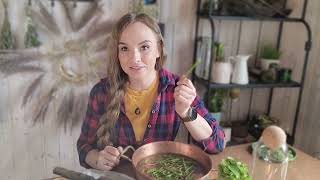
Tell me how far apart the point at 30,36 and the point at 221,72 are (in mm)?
1074

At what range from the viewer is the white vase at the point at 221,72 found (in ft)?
6.29

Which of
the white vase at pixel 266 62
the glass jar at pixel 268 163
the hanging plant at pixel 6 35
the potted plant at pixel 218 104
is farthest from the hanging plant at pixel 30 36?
the white vase at pixel 266 62

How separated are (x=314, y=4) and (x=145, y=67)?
1386mm

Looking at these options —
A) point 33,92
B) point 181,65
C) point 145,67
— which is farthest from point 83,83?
point 145,67

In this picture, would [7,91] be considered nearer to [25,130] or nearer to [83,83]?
[25,130]

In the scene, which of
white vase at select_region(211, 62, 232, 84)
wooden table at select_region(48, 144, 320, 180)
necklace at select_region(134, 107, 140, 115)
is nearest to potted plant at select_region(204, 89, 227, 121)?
white vase at select_region(211, 62, 232, 84)

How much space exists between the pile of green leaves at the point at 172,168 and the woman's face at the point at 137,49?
33cm

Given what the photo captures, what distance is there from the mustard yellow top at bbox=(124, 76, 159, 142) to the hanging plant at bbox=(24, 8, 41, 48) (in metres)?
0.73

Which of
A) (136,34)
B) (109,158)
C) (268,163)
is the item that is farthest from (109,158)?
(268,163)

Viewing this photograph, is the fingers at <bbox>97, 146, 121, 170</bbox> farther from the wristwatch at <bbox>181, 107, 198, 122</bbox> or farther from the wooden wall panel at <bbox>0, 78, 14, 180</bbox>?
the wooden wall panel at <bbox>0, 78, 14, 180</bbox>

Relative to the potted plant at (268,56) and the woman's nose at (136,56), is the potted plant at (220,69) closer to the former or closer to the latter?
the potted plant at (268,56)

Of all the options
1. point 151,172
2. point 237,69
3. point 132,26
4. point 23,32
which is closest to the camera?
point 151,172

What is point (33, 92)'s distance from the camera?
181cm

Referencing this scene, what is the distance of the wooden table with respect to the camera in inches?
43.5
